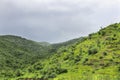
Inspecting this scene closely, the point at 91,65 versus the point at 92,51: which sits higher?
the point at 92,51

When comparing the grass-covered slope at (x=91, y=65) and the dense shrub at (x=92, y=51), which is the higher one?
the dense shrub at (x=92, y=51)

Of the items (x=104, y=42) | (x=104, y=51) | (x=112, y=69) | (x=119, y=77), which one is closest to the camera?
(x=119, y=77)

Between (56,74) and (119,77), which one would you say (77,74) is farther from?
(119,77)

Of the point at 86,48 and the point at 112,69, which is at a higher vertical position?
the point at 86,48

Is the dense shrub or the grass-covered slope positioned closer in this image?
the grass-covered slope

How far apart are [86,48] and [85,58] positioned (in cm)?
1753

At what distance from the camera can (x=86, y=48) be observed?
7854 inches

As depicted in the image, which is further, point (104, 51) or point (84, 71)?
point (104, 51)

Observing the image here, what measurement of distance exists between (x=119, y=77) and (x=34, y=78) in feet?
195

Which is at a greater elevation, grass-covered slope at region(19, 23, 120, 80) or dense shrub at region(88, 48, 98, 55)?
dense shrub at region(88, 48, 98, 55)

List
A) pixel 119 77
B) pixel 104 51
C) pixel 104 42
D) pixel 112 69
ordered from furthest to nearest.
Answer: pixel 104 42
pixel 104 51
pixel 112 69
pixel 119 77

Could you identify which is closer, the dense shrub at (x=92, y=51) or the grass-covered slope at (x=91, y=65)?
the grass-covered slope at (x=91, y=65)

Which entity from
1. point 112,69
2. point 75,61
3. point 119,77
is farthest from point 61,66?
point 119,77

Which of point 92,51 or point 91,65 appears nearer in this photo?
point 91,65
